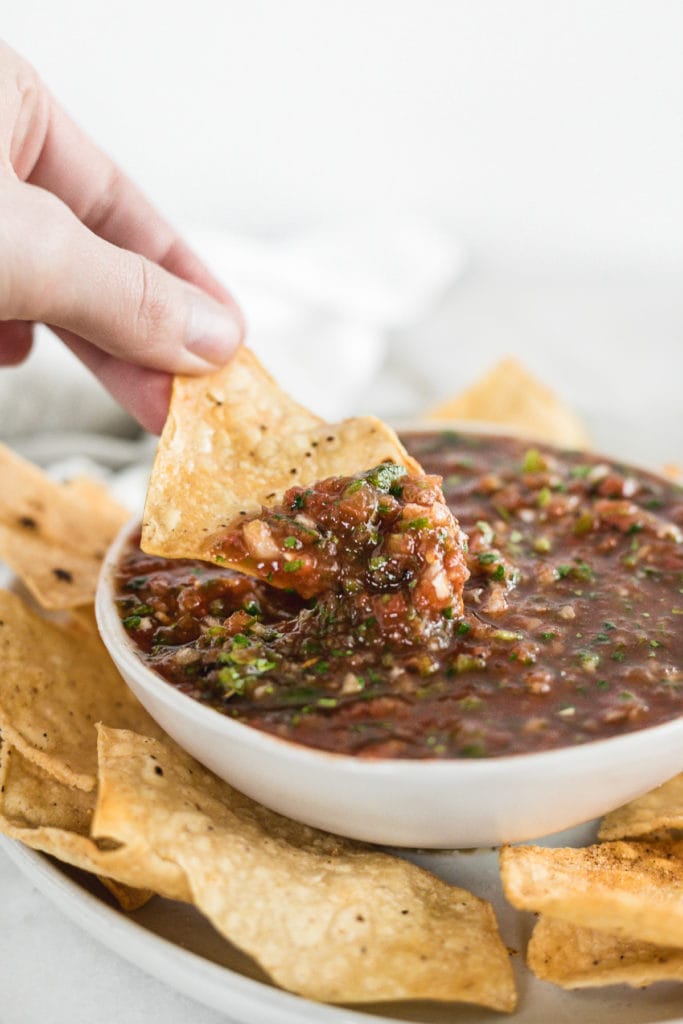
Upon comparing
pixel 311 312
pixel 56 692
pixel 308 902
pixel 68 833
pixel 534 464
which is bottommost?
pixel 56 692

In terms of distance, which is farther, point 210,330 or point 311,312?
point 311,312

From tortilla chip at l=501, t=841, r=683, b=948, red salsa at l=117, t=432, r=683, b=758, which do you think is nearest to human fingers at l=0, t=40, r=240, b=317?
red salsa at l=117, t=432, r=683, b=758

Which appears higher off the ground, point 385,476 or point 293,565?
point 385,476

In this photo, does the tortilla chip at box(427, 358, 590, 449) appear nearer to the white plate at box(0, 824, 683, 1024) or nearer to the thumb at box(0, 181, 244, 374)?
the thumb at box(0, 181, 244, 374)

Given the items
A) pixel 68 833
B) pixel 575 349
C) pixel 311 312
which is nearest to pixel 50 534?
pixel 68 833

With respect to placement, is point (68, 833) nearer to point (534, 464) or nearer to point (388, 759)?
point (388, 759)

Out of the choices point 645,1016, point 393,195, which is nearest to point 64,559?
point 645,1016

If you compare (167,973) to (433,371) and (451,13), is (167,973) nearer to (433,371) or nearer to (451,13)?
(433,371)
